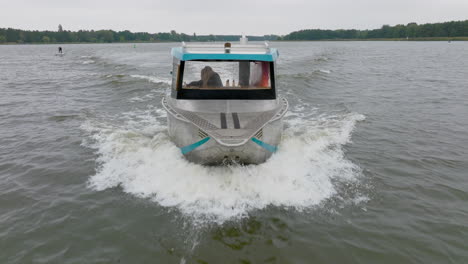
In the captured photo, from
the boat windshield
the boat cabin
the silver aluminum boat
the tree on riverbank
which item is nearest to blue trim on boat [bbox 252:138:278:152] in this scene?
the silver aluminum boat

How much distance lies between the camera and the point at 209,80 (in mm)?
7969

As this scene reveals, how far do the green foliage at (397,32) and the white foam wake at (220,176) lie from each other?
141 metres

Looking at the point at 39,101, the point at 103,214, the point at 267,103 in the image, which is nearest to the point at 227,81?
the point at 267,103

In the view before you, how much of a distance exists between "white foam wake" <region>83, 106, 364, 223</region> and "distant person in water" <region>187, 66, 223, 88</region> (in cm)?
185

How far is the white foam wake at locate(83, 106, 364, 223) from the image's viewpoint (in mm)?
6164

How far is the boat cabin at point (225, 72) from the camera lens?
7.34 metres

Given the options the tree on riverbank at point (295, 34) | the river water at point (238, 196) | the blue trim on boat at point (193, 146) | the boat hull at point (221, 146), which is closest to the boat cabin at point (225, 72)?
the boat hull at point (221, 146)

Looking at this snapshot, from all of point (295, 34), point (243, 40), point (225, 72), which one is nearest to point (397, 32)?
point (295, 34)

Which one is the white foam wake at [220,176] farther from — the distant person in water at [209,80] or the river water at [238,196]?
the distant person in water at [209,80]

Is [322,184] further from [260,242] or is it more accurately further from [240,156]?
[260,242]

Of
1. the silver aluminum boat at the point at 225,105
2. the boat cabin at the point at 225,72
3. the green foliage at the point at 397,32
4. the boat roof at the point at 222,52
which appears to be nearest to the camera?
the silver aluminum boat at the point at 225,105

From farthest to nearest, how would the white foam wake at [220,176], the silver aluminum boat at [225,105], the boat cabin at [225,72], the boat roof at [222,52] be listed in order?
1. the boat cabin at [225,72]
2. the boat roof at [222,52]
3. the silver aluminum boat at [225,105]
4. the white foam wake at [220,176]

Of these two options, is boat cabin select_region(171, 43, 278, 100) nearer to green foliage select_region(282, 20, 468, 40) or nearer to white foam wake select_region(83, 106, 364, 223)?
white foam wake select_region(83, 106, 364, 223)

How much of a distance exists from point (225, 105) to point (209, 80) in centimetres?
91
